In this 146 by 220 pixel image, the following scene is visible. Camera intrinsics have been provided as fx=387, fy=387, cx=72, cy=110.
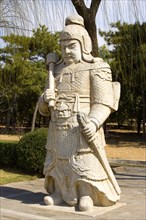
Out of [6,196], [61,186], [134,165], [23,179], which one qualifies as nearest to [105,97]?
[61,186]

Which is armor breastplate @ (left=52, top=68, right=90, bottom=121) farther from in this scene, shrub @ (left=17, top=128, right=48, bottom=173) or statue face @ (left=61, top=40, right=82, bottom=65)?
shrub @ (left=17, top=128, right=48, bottom=173)

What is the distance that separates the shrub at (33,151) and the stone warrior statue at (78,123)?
3.39 m

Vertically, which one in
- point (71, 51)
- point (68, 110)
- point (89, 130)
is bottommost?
point (89, 130)

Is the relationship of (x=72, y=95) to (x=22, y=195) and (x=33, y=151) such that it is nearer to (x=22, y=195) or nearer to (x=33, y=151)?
(x=22, y=195)

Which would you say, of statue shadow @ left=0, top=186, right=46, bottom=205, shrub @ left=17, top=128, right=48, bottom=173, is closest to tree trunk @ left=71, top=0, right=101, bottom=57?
shrub @ left=17, top=128, right=48, bottom=173

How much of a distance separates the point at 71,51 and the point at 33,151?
13.1 ft

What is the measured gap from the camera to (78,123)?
15.6 feet

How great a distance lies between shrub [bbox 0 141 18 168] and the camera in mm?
9359

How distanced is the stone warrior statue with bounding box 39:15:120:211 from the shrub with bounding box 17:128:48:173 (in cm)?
339

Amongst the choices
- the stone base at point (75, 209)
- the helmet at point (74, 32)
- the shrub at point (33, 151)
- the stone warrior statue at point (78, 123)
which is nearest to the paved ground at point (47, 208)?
the stone base at point (75, 209)

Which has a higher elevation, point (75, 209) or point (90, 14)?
point (90, 14)

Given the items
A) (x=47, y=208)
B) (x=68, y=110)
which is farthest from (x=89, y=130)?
(x=47, y=208)

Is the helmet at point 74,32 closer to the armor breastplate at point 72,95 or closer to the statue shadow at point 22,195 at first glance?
the armor breastplate at point 72,95

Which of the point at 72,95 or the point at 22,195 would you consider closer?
the point at 72,95
